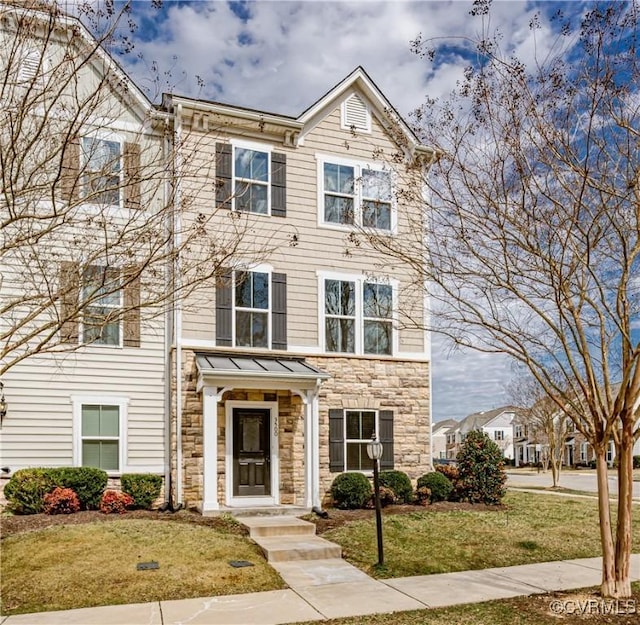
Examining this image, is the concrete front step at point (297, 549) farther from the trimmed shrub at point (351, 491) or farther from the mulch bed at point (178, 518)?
the trimmed shrub at point (351, 491)

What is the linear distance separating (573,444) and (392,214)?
158ft

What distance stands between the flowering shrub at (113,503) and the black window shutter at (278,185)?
656cm

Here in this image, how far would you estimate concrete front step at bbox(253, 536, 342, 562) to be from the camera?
9.73 metres

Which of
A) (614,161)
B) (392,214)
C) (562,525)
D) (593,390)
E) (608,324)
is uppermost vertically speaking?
(392,214)

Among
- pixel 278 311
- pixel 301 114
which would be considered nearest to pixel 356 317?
pixel 278 311

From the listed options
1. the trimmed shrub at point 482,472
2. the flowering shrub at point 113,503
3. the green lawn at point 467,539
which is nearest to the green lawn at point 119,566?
the flowering shrub at point 113,503

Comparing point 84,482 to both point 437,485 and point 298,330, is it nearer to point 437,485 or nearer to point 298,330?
point 298,330

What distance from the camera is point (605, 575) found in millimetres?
7551

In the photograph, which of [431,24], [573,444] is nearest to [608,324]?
[431,24]

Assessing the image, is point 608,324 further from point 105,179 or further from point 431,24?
point 105,179

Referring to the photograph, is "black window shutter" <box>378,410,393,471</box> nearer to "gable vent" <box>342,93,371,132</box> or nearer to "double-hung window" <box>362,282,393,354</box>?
"double-hung window" <box>362,282,393,354</box>

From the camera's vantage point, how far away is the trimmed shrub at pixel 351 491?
13.5 meters

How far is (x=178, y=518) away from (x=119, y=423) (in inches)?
94.9

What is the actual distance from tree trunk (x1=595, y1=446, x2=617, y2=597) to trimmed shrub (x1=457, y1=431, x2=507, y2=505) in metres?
7.09
